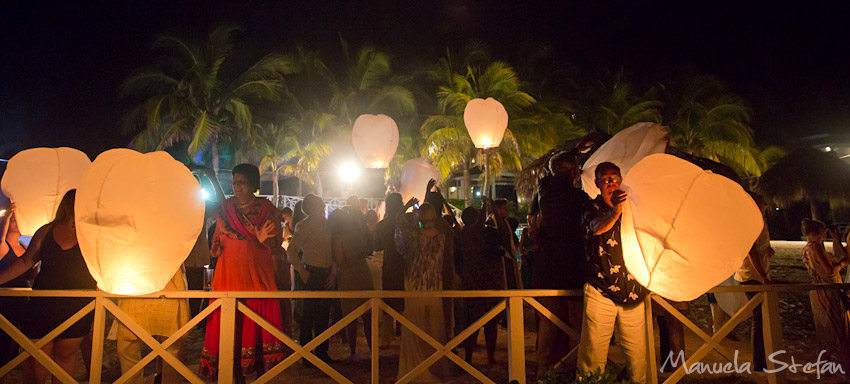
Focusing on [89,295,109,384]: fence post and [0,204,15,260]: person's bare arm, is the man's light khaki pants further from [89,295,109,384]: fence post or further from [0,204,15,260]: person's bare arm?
[0,204,15,260]: person's bare arm

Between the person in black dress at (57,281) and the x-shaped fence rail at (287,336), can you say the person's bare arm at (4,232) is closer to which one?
the person in black dress at (57,281)

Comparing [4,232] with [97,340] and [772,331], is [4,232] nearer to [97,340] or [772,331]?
[97,340]

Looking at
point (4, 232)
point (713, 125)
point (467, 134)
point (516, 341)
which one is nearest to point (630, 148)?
point (516, 341)

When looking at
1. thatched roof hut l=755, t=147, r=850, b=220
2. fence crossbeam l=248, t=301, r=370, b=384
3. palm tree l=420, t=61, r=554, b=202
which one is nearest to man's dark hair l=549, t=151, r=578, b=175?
fence crossbeam l=248, t=301, r=370, b=384

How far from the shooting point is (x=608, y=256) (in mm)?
3262

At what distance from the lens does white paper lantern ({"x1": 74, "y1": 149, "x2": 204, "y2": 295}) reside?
2.98 meters

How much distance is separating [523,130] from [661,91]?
12758 mm

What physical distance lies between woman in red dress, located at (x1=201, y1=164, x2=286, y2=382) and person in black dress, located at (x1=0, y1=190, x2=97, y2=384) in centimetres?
95

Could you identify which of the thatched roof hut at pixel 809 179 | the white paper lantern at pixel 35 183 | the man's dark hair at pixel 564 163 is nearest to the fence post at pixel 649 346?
the man's dark hair at pixel 564 163

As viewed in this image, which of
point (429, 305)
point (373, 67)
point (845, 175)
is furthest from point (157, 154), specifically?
point (373, 67)

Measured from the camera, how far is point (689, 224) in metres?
2.73

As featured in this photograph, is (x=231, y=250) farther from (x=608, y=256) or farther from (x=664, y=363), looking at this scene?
(x=664, y=363)

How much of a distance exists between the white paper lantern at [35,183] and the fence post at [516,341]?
406cm

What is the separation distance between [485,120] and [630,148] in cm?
367
